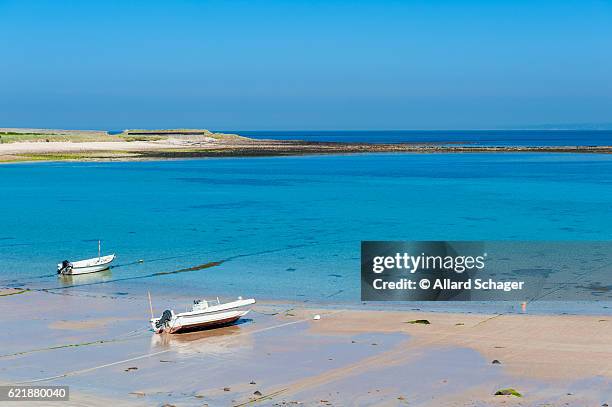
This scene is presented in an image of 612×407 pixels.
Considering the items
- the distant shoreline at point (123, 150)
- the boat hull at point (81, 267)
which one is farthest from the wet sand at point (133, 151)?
the boat hull at point (81, 267)

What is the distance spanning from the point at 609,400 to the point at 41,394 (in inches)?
346

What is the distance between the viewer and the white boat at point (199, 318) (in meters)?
17.4

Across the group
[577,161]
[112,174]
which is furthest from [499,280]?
[577,161]

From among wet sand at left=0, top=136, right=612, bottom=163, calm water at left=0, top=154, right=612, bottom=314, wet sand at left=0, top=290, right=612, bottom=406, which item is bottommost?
calm water at left=0, top=154, right=612, bottom=314

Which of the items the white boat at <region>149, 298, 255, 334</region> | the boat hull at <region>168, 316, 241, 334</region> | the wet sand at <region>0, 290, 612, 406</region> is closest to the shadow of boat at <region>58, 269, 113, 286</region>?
the wet sand at <region>0, 290, 612, 406</region>

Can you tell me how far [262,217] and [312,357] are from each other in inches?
1025

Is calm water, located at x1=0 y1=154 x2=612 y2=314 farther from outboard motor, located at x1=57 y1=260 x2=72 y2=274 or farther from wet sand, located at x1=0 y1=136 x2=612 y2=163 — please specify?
wet sand, located at x1=0 y1=136 x2=612 y2=163

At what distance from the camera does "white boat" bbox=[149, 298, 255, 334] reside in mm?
17406

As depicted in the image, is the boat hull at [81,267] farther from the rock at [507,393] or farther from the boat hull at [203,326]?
the rock at [507,393]

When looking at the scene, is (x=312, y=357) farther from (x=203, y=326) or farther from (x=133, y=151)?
(x=133, y=151)

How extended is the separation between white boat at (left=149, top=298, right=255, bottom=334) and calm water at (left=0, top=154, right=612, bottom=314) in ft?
11.8

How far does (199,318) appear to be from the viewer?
58.3 ft

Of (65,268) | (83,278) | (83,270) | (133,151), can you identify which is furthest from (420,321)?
(133,151)

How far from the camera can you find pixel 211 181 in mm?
65750
